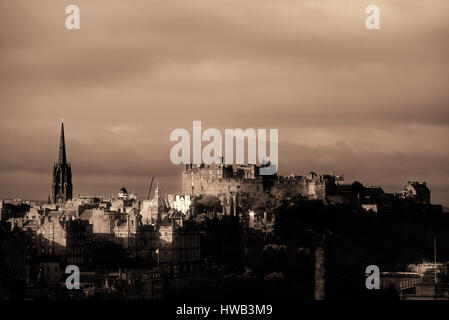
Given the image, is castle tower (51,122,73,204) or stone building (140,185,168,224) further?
castle tower (51,122,73,204)

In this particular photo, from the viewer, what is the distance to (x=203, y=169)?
120250 mm

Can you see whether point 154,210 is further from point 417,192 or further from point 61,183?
point 417,192

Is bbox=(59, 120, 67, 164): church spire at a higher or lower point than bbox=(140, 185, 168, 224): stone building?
higher

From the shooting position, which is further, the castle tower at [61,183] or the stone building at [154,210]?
the castle tower at [61,183]

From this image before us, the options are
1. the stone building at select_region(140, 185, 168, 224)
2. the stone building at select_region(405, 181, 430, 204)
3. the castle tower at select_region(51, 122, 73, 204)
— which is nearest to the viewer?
the stone building at select_region(140, 185, 168, 224)

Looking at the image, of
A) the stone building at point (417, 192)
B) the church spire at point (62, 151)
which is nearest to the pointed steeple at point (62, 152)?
the church spire at point (62, 151)

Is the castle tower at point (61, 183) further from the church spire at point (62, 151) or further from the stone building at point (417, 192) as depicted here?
the stone building at point (417, 192)

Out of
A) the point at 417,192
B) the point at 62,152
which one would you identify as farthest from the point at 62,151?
the point at 417,192

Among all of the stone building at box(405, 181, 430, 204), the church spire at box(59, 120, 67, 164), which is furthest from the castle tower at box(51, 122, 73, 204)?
the stone building at box(405, 181, 430, 204)

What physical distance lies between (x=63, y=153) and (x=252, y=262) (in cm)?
1900

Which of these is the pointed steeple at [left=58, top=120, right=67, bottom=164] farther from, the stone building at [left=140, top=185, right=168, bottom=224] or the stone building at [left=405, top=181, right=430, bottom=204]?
the stone building at [left=405, top=181, right=430, bottom=204]

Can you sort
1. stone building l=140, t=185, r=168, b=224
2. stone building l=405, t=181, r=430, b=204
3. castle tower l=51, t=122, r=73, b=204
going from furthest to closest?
stone building l=405, t=181, r=430, b=204 → castle tower l=51, t=122, r=73, b=204 → stone building l=140, t=185, r=168, b=224
